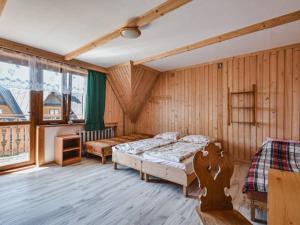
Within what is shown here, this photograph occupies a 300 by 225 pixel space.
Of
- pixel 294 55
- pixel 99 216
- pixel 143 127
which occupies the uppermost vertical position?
pixel 294 55

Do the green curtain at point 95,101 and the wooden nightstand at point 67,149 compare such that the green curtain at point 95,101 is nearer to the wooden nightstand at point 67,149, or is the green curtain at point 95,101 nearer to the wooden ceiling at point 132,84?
the wooden ceiling at point 132,84

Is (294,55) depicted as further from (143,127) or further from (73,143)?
(73,143)

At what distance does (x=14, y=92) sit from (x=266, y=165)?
14.2 feet

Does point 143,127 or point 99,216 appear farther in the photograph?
point 143,127

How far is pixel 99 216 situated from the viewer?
187cm

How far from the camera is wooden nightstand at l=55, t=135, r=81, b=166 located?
350 cm

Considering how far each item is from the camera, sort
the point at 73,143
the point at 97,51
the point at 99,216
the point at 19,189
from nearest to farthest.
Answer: the point at 99,216
the point at 19,189
the point at 97,51
the point at 73,143

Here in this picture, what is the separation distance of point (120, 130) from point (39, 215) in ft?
11.1

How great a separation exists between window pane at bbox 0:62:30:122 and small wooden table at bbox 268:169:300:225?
3.83 m

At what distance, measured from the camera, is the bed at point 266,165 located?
67.3 inches

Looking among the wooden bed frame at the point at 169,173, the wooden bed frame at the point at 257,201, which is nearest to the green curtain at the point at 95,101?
the wooden bed frame at the point at 169,173

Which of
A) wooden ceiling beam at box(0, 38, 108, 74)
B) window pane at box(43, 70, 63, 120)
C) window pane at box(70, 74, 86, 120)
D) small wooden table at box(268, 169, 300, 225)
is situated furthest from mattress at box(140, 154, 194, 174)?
wooden ceiling beam at box(0, 38, 108, 74)

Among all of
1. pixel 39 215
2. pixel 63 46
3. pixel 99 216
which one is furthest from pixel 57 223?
pixel 63 46

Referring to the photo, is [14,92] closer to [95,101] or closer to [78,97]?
[78,97]
